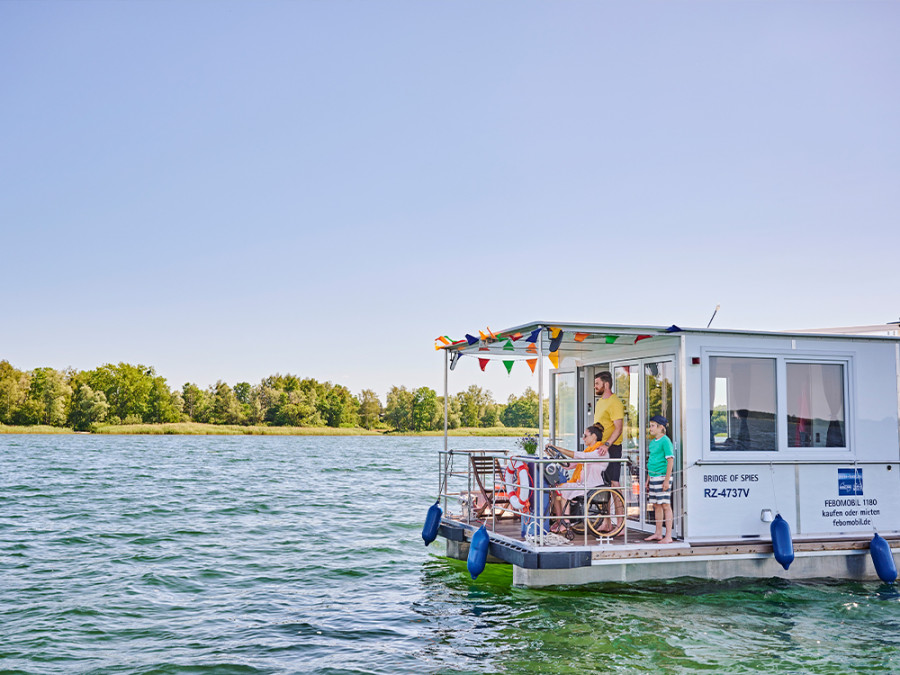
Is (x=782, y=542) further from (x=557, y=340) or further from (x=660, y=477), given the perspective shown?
(x=557, y=340)

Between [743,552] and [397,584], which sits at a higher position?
[743,552]

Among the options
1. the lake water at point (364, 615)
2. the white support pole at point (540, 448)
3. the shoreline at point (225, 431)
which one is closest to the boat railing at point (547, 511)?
the white support pole at point (540, 448)

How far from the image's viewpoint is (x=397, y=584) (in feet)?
40.7

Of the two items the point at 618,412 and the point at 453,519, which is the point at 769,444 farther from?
the point at 453,519

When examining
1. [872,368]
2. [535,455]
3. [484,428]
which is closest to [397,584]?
[535,455]

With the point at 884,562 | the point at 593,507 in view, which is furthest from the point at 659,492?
the point at 884,562

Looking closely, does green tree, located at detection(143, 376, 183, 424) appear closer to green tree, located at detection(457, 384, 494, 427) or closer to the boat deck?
green tree, located at detection(457, 384, 494, 427)

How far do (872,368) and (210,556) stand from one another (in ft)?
37.9

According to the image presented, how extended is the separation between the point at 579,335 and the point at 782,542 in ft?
11.7

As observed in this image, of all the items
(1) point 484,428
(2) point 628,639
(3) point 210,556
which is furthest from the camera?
(1) point 484,428

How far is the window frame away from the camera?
10.5 metres

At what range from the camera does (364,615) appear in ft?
34.4

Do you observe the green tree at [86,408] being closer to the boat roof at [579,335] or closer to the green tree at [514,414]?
the green tree at [514,414]

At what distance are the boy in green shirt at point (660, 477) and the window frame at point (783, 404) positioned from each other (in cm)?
68
